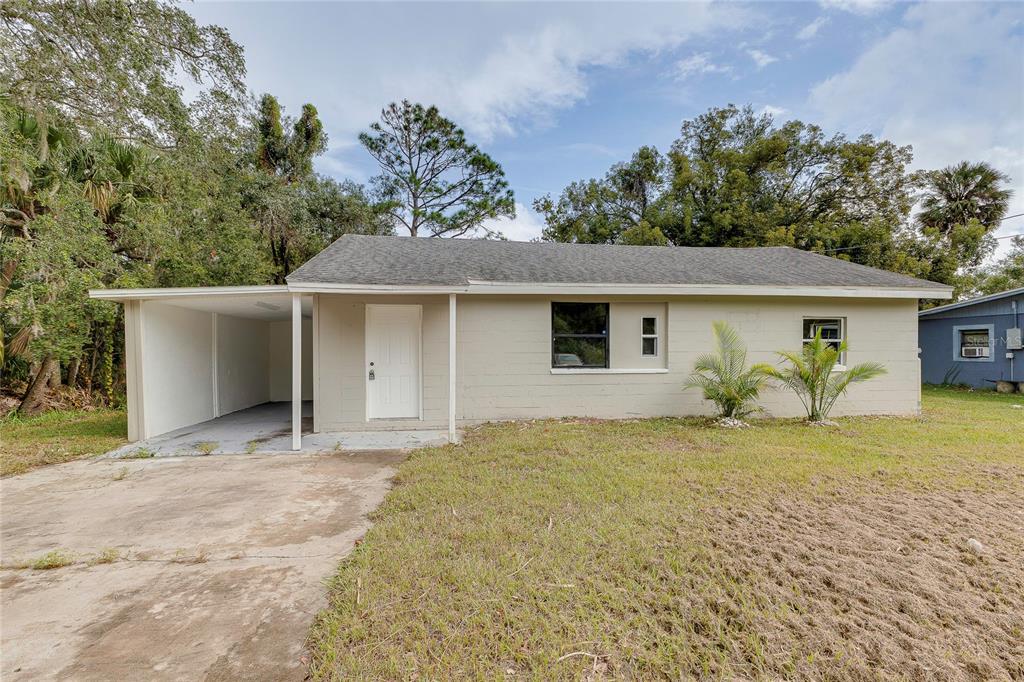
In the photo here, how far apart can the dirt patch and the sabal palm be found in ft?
78.8

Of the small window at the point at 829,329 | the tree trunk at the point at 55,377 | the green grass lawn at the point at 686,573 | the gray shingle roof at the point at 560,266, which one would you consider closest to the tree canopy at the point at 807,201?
the gray shingle roof at the point at 560,266

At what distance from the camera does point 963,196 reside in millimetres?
20469

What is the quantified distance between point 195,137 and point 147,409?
6.29m

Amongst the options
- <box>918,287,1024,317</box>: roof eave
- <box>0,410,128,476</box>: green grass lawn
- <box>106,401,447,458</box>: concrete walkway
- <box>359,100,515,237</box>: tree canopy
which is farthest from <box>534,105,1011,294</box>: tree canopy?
<box>0,410,128,476</box>: green grass lawn

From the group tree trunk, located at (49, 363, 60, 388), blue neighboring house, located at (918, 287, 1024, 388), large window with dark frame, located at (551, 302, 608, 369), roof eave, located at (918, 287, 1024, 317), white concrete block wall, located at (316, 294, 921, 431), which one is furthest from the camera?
blue neighboring house, located at (918, 287, 1024, 388)

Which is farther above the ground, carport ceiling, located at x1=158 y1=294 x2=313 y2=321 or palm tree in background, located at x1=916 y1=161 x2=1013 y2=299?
palm tree in background, located at x1=916 y1=161 x2=1013 y2=299

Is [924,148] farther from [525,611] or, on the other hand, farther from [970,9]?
[525,611]

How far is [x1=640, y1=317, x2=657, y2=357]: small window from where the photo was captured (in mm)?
8461

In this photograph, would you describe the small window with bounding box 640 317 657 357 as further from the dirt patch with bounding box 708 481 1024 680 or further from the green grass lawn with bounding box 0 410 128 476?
the green grass lawn with bounding box 0 410 128 476

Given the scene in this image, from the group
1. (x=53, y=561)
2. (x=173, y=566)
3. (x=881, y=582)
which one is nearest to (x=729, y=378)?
(x=881, y=582)

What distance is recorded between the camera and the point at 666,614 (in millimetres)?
2500

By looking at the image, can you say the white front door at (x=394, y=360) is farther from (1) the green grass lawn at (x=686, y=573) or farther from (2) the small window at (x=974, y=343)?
(2) the small window at (x=974, y=343)

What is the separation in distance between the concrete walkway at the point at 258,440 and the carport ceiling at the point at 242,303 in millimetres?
2238

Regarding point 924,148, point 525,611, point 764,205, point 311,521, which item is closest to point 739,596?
point 525,611
